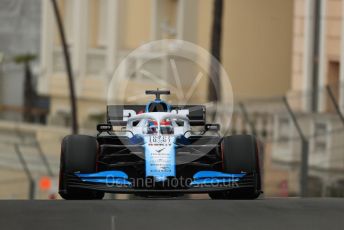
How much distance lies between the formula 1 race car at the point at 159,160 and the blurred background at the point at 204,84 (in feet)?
5.16

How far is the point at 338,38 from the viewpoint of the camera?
33781 millimetres

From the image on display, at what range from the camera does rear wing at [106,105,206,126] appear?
18.0 metres

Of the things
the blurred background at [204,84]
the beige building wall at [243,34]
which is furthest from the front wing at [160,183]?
the beige building wall at [243,34]

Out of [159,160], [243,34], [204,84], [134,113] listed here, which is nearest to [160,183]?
[159,160]

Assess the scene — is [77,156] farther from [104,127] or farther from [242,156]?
[242,156]

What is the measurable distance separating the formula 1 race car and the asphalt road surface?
0.50m

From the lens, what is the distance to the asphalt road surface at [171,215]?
1415cm

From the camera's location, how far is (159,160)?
671 inches

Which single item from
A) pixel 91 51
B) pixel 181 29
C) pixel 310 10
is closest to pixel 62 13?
pixel 91 51

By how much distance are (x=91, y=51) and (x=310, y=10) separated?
13.3m

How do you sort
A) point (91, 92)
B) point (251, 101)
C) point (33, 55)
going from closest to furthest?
point (251, 101) → point (91, 92) → point (33, 55)

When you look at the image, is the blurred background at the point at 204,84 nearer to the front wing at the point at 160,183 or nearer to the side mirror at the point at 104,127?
the side mirror at the point at 104,127

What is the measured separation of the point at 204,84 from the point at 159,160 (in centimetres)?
2440

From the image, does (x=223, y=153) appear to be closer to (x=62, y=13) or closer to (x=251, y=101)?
Result: (x=251, y=101)
